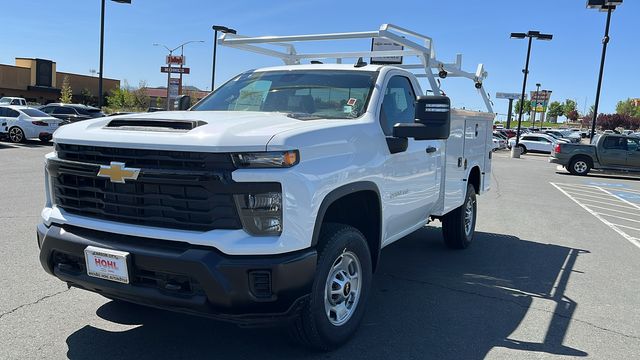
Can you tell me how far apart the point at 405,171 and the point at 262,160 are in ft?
6.10

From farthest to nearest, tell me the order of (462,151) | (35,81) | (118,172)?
(35,81)
(462,151)
(118,172)

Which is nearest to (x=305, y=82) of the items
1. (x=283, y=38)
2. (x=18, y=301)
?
(x=283, y=38)

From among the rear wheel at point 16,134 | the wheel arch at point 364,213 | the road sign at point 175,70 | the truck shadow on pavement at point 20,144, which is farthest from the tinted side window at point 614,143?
the road sign at point 175,70

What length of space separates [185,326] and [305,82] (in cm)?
230

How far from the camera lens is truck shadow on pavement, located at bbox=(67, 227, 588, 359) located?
149 inches

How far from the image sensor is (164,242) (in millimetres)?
3188

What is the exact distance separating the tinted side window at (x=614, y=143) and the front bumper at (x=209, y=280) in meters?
21.9

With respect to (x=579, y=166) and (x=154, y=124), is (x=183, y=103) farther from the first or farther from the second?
(x=579, y=166)

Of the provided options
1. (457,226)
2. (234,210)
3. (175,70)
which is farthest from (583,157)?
(175,70)

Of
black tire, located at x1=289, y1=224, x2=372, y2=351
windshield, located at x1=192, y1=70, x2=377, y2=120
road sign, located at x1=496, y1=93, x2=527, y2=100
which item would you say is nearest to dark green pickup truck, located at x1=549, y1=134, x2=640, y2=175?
windshield, located at x1=192, y1=70, x2=377, y2=120

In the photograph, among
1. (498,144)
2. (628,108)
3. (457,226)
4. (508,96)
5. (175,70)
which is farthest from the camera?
(628,108)

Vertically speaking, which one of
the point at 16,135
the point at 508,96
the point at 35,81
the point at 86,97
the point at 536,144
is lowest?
the point at 16,135

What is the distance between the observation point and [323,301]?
3496 mm

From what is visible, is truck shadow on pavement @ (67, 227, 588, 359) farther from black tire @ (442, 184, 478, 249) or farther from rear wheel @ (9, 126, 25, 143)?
rear wheel @ (9, 126, 25, 143)
